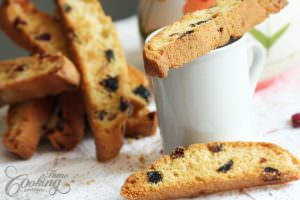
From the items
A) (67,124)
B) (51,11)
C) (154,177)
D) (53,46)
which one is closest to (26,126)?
(67,124)

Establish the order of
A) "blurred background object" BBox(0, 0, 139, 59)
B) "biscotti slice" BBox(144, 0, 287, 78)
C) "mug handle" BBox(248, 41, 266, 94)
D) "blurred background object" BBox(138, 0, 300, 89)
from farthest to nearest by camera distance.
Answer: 1. "blurred background object" BBox(0, 0, 139, 59)
2. "blurred background object" BBox(138, 0, 300, 89)
3. "mug handle" BBox(248, 41, 266, 94)
4. "biscotti slice" BBox(144, 0, 287, 78)

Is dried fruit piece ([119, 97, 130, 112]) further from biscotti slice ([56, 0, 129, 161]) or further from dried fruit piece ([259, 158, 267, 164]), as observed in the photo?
dried fruit piece ([259, 158, 267, 164])

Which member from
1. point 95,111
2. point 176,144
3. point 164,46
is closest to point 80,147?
point 95,111

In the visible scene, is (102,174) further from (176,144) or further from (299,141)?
(299,141)

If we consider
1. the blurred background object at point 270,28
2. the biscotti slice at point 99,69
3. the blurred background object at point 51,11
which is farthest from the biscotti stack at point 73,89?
the blurred background object at point 51,11

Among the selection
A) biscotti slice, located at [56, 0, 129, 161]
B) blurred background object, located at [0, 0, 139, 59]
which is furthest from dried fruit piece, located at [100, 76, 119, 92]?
blurred background object, located at [0, 0, 139, 59]

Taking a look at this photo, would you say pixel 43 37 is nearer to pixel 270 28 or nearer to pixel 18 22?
pixel 18 22
